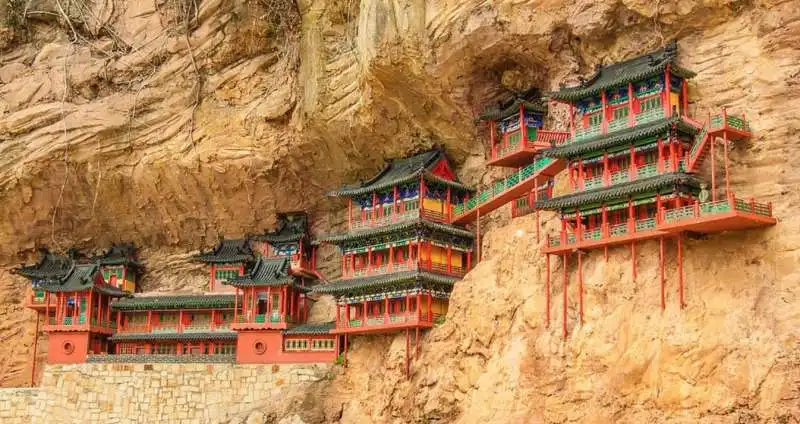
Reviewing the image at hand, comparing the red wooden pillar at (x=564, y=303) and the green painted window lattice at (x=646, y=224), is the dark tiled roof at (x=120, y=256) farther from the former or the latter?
the green painted window lattice at (x=646, y=224)

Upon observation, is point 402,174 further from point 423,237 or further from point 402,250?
point 423,237

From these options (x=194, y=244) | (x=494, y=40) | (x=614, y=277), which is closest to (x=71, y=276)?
(x=194, y=244)

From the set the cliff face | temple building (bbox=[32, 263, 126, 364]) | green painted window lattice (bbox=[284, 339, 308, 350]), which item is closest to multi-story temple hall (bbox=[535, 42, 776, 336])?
the cliff face

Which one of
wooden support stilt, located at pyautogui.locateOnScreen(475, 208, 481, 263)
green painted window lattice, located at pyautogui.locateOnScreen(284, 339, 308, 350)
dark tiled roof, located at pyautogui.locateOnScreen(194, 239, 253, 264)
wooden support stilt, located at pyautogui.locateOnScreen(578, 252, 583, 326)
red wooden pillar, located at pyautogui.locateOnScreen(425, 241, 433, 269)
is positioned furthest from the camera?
dark tiled roof, located at pyautogui.locateOnScreen(194, 239, 253, 264)

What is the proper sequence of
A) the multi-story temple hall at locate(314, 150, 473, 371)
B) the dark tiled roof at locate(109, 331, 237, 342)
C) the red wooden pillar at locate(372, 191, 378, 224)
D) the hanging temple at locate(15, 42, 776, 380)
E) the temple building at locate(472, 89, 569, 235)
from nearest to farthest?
1. the hanging temple at locate(15, 42, 776, 380)
2. the temple building at locate(472, 89, 569, 235)
3. the multi-story temple hall at locate(314, 150, 473, 371)
4. the red wooden pillar at locate(372, 191, 378, 224)
5. the dark tiled roof at locate(109, 331, 237, 342)

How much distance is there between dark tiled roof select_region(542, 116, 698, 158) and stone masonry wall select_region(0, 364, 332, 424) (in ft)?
39.8

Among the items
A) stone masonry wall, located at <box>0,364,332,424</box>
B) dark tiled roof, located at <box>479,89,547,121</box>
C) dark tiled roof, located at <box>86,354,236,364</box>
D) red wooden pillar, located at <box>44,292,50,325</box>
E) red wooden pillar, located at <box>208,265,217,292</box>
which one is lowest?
stone masonry wall, located at <box>0,364,332,424</box>

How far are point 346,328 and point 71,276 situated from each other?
14.7 metres

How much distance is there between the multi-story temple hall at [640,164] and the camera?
91.2 feet

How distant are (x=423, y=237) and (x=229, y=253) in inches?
494

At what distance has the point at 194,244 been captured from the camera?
158ft

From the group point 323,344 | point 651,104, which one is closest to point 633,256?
point 651,104

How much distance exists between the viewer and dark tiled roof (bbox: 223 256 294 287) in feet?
133

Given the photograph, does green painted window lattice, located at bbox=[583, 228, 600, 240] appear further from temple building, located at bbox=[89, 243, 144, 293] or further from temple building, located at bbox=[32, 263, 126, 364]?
temple building, located at bbox=[89, 243, 144, 293]
